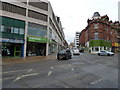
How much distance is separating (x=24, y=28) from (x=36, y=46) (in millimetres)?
5411

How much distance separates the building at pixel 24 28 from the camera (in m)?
19.2

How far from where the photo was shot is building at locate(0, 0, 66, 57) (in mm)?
19203

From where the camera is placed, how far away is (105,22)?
44969 millimetres

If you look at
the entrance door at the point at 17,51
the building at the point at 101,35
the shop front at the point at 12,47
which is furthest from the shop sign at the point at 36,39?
the building at the point at 101,35

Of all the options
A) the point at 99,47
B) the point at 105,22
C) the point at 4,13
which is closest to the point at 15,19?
the point at 4,13

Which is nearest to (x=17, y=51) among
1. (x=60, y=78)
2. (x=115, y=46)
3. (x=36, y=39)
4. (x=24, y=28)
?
(x=36, y=39)

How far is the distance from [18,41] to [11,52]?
2573 millimetres

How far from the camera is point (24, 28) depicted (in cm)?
2159

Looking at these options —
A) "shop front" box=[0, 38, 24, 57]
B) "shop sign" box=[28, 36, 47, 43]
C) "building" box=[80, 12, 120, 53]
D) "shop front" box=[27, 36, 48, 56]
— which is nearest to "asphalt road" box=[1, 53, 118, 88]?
"shop front" box=[0, 38, 24, 57]

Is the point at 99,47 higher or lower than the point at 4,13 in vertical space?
lower

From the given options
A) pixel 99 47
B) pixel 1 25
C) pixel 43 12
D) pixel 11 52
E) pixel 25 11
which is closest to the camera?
pixel 1 25

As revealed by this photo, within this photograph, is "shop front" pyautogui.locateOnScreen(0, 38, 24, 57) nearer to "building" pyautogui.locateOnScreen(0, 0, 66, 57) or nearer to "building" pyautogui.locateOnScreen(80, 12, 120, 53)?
"building" pyautogui.locateOnScreen(0, 0, 66, 57)

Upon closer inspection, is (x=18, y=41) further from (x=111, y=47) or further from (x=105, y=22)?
(x=111, y=47)

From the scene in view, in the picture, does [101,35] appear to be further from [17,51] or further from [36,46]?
[17,51]
